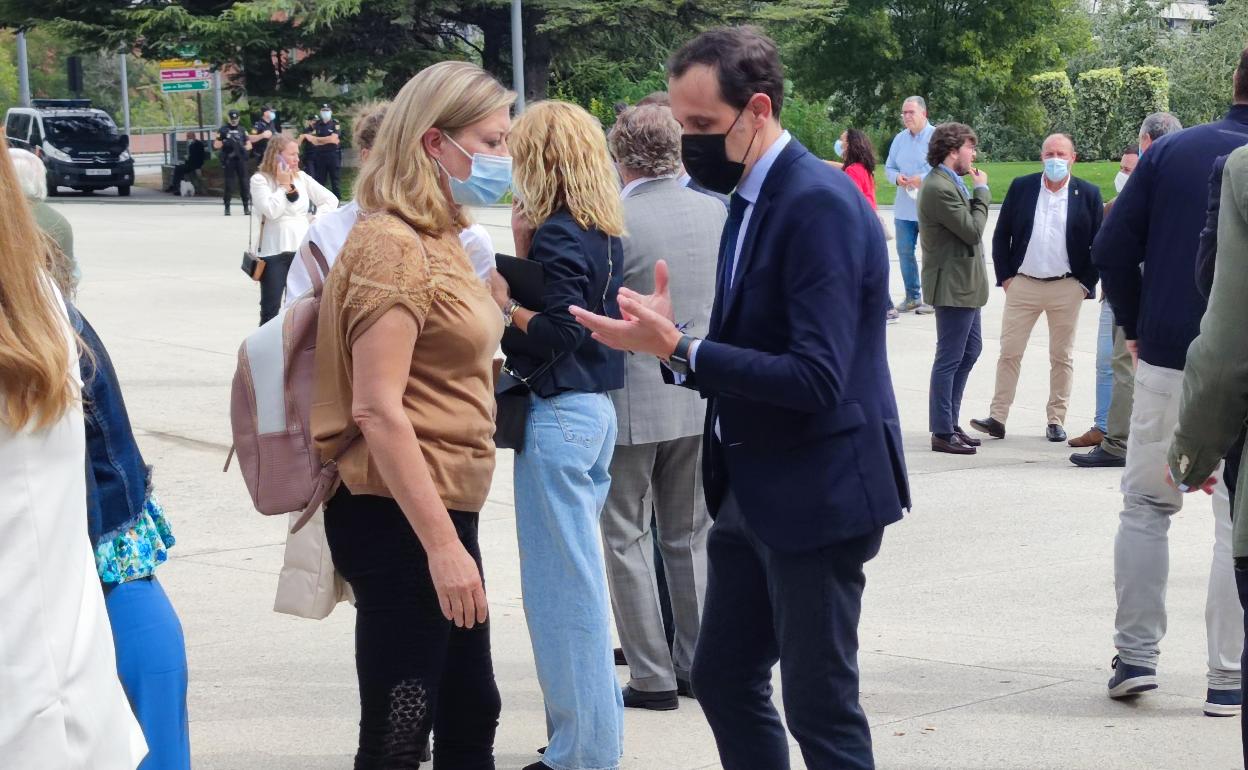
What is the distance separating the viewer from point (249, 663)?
5.48 metres

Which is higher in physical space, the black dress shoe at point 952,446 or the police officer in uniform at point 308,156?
the police officer in uniform at point 308,156

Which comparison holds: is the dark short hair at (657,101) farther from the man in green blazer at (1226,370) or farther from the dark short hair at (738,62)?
the man in green blazer at (1226,370)

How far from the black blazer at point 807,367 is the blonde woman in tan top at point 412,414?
523 mm

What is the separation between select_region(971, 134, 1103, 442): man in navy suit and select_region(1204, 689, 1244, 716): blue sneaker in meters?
4.97

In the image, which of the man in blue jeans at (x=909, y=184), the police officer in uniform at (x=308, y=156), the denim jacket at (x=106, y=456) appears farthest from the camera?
the police officer in uniform at (x=308, y=156)

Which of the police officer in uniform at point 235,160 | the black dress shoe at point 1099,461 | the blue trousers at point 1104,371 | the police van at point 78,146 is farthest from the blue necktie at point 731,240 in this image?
the police van at point 78,146

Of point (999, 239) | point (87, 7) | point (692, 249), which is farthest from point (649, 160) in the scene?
point (87, 7)

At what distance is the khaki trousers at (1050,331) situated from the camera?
31.7 ft

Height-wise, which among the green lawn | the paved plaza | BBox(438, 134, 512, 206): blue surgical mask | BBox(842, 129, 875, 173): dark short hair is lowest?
the green lawn

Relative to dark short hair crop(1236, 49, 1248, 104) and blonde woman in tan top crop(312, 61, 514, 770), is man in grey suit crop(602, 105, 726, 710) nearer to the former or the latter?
blonde woman in tan top crop(312, 61, 514, 770)

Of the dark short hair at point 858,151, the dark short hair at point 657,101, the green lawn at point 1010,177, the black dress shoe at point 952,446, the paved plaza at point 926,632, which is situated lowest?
the green lawn at point 1010,177

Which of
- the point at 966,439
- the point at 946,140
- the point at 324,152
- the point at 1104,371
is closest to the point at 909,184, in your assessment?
the point at 946,140

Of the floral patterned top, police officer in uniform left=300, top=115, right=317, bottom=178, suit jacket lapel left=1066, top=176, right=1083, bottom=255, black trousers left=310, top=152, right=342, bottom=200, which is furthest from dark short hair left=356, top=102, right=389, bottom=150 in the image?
black trousers left=310, top=152, right=342, bottom=200

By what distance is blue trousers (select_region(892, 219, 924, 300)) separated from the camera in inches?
595
